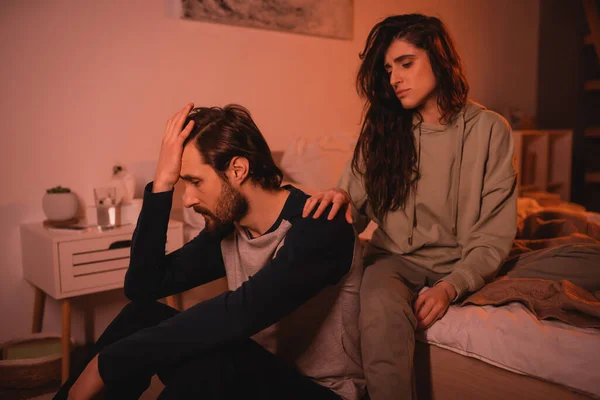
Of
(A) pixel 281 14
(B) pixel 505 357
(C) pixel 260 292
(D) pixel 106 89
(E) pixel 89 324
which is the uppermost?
(A) pixel 281 14

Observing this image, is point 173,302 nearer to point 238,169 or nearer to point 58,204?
point 58,204

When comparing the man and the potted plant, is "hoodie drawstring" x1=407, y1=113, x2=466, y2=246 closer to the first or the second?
the man

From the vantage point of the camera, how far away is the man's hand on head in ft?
4.28

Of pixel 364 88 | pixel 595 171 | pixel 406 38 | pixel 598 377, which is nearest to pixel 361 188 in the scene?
pixel 364 88

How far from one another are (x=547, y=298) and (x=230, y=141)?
87 centimetres

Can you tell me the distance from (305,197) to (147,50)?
1476 millimetres

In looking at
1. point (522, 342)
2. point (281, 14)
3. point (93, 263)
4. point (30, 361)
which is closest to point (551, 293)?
point (522, 342)

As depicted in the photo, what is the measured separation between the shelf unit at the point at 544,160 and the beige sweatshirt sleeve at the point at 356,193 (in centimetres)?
226

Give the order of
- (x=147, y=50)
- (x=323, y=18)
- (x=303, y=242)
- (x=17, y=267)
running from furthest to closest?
(x=323, y=18), (x=147, y=50), (x=17, y=267), (x=303, y=242)

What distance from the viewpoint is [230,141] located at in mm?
1297

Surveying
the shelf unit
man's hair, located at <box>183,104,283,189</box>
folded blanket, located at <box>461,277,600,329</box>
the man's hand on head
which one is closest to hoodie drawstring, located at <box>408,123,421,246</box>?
folded blanket, located at <box>461,277,600,329</box>

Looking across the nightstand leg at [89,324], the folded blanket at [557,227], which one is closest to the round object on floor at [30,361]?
the nightstand leg at [89,324]

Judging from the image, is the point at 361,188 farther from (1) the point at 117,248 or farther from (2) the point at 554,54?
(2) the point at 554,54

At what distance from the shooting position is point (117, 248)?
2.10 m
